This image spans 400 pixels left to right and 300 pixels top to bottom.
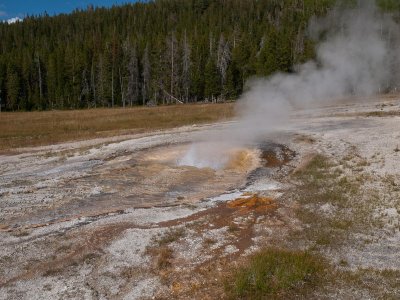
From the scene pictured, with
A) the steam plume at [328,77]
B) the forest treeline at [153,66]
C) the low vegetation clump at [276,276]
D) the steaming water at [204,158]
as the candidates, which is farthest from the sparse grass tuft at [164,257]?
the forest treeline at [153,66]

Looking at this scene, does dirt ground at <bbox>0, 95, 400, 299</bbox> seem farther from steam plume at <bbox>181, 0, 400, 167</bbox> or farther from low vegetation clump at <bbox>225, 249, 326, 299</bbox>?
steam plume at <bbox>181, 0, 400, 167</bbox>

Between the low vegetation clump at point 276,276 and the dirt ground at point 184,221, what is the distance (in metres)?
0.44

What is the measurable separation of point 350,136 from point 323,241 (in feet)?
59.7

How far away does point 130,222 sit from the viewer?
15164 mm

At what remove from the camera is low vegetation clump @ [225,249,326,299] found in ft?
33.2

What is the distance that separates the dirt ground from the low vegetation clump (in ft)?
1.45

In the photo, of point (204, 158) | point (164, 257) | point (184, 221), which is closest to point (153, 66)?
point (204, 158)

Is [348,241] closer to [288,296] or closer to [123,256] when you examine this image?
[288,296]

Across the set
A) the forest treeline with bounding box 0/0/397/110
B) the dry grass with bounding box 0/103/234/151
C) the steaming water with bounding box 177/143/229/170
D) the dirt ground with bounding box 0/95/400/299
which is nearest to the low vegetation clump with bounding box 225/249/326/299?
the dirt ground with bounding box 0/95/400/299

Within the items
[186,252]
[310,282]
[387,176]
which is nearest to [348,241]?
[310,282]

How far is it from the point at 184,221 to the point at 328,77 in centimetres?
2621

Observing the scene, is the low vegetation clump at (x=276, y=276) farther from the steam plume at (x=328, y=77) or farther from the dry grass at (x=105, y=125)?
the dry grass at (x=105, y=125)

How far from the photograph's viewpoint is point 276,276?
34.9 feet

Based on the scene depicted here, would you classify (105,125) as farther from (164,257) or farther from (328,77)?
(164,257)
